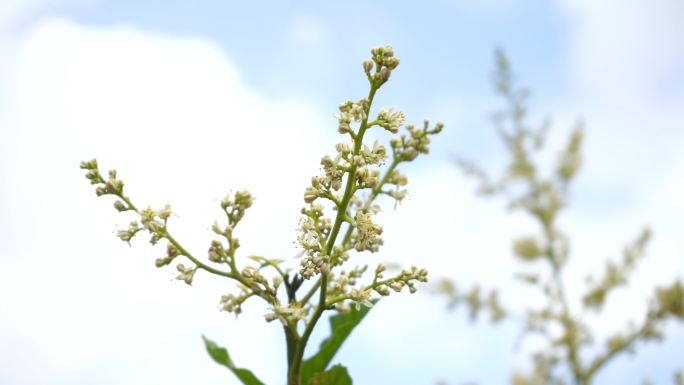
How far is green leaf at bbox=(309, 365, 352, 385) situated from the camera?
6.48 ft

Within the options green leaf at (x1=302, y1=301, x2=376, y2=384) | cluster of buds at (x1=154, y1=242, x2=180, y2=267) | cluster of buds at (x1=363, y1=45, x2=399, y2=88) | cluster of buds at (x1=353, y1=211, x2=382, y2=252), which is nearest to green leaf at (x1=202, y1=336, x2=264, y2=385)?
green leaf at (x1=302, y1=301, x2=376, y2=384)

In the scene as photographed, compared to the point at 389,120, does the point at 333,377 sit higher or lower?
lower

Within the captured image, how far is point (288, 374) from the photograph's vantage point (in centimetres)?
195

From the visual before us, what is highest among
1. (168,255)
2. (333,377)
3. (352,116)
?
(352,116)

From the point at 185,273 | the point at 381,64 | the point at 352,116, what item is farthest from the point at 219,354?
the point at 381,64

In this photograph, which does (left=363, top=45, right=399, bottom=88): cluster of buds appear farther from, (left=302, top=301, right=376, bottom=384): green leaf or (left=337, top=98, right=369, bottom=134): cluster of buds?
(left=302, top=301, right=376, bottom=384): green leaf

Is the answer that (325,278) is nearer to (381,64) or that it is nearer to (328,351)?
(328,351)

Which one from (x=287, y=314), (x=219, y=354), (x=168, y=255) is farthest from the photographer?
(x=219, y=354)

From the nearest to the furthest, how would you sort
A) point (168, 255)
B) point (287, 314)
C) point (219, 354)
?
point (287, 314) < point (168, 255) < point (219, 354)

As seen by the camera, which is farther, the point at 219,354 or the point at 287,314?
the point at 219,354

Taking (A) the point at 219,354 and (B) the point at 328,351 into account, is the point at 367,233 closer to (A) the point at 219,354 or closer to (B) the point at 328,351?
(B) the point at 328,351

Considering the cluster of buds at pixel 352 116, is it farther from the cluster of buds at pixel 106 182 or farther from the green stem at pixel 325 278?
the cluster of buds at pixel 106 182

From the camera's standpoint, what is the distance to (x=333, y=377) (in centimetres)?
199

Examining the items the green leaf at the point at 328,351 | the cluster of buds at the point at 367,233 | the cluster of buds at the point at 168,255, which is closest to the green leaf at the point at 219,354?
the green leaf at the point at 328,351
